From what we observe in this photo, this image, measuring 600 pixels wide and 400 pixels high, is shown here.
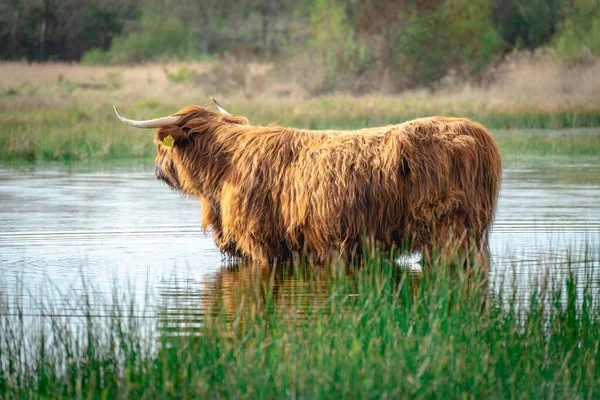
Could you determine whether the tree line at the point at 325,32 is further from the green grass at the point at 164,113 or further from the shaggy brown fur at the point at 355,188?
the shaggy brown fur at the point at 355,188

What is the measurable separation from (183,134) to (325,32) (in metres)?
31.7

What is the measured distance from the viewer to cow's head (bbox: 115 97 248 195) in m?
8.12

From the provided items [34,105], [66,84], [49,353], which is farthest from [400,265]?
[66,84]

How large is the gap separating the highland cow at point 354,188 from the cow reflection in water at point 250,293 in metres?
0.19

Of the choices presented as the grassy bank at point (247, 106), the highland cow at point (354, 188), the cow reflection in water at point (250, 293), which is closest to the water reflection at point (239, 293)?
the cow reflection in water at point (250, 293)

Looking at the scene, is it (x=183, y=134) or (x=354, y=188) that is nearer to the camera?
(x=354, y=188)

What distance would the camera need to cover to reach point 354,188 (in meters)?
7.07

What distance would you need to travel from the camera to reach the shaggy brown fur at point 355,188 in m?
6.92

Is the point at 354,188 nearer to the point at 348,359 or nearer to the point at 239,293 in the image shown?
the point at 239,293

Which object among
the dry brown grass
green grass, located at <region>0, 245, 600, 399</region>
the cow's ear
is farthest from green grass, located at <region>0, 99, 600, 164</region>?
green grass, located at <region>0, 245, 600, 399</region>

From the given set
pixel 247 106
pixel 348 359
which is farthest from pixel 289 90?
pixel 348 359

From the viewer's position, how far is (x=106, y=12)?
2200 inches

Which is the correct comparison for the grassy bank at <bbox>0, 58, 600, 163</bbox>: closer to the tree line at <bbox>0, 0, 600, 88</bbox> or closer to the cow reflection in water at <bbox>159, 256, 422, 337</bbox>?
the tree line at <bbox>0, 0, 600, 88</bbox>

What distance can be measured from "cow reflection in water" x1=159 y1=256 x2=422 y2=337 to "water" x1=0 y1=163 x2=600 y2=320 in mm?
23
